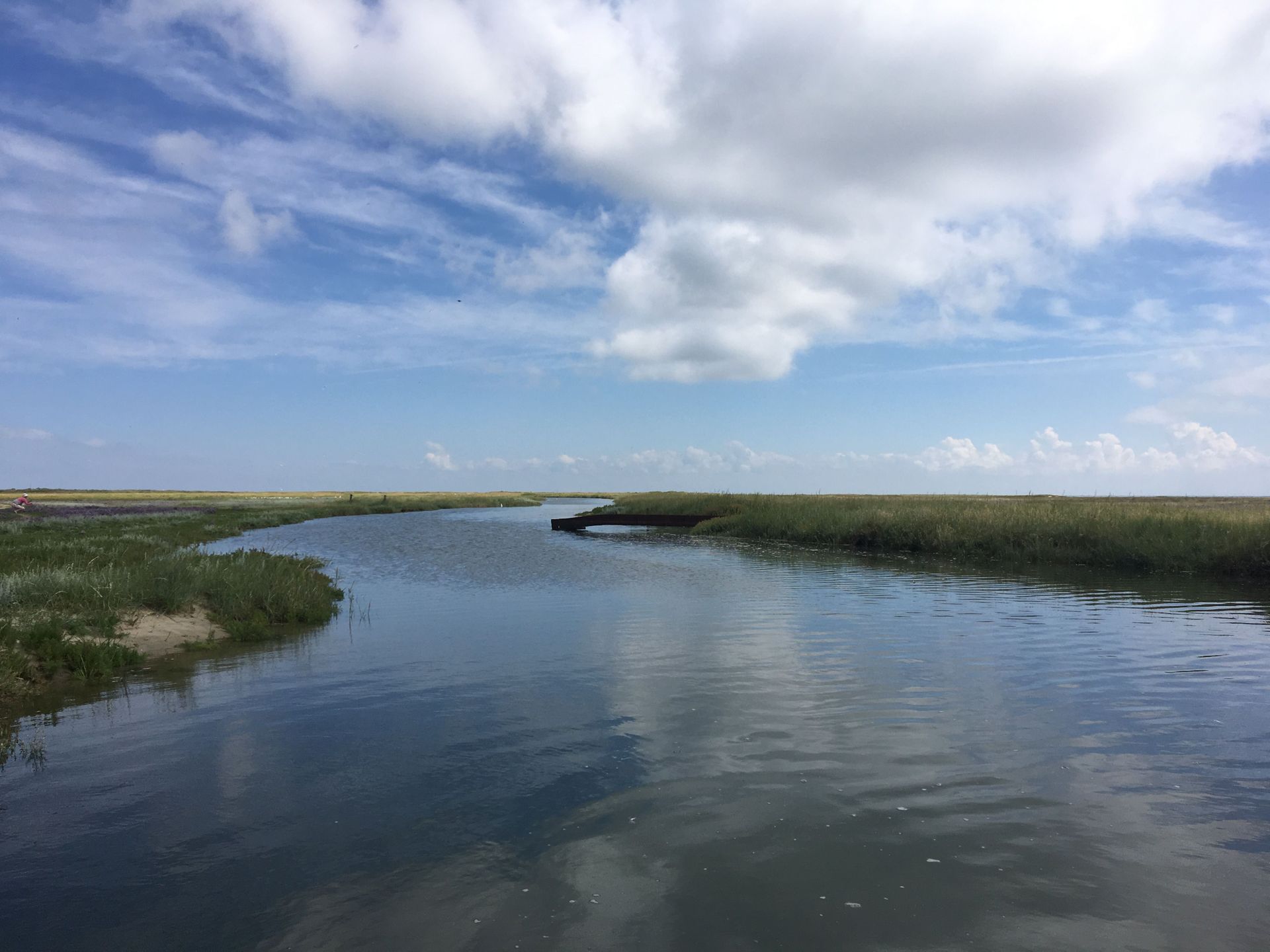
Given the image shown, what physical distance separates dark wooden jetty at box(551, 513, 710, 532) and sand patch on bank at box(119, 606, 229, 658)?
4078 cm

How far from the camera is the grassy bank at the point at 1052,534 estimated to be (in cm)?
2500

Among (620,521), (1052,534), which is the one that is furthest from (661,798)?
(620,521)

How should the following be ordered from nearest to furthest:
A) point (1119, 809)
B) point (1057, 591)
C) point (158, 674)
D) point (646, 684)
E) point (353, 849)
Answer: point (353, 849)
point (1119, 809)
point (646, 684)
point (158, 674)
point (1057, 591)

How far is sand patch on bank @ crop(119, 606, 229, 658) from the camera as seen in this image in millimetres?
13562

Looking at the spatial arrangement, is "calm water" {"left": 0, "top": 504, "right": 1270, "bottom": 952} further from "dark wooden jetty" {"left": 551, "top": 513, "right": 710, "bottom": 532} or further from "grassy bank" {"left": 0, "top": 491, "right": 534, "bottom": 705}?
"dark wooden jetty" {"left": 551, "top": 513, "right": 710, "bottom": 532}

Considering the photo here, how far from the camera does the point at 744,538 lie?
47031 millimetres

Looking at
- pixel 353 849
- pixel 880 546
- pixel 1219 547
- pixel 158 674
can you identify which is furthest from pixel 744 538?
pixel 353 849

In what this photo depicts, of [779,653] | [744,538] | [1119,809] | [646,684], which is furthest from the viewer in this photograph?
[744,538]

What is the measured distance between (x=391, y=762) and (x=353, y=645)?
7.16 m

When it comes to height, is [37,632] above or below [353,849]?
above

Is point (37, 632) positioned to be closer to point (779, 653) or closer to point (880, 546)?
point (779, 653)

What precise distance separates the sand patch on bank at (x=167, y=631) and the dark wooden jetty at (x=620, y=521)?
4078cm

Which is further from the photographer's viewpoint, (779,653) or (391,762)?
(779,653)

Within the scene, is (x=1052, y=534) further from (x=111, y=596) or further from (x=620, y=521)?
(x=620, y=521)
